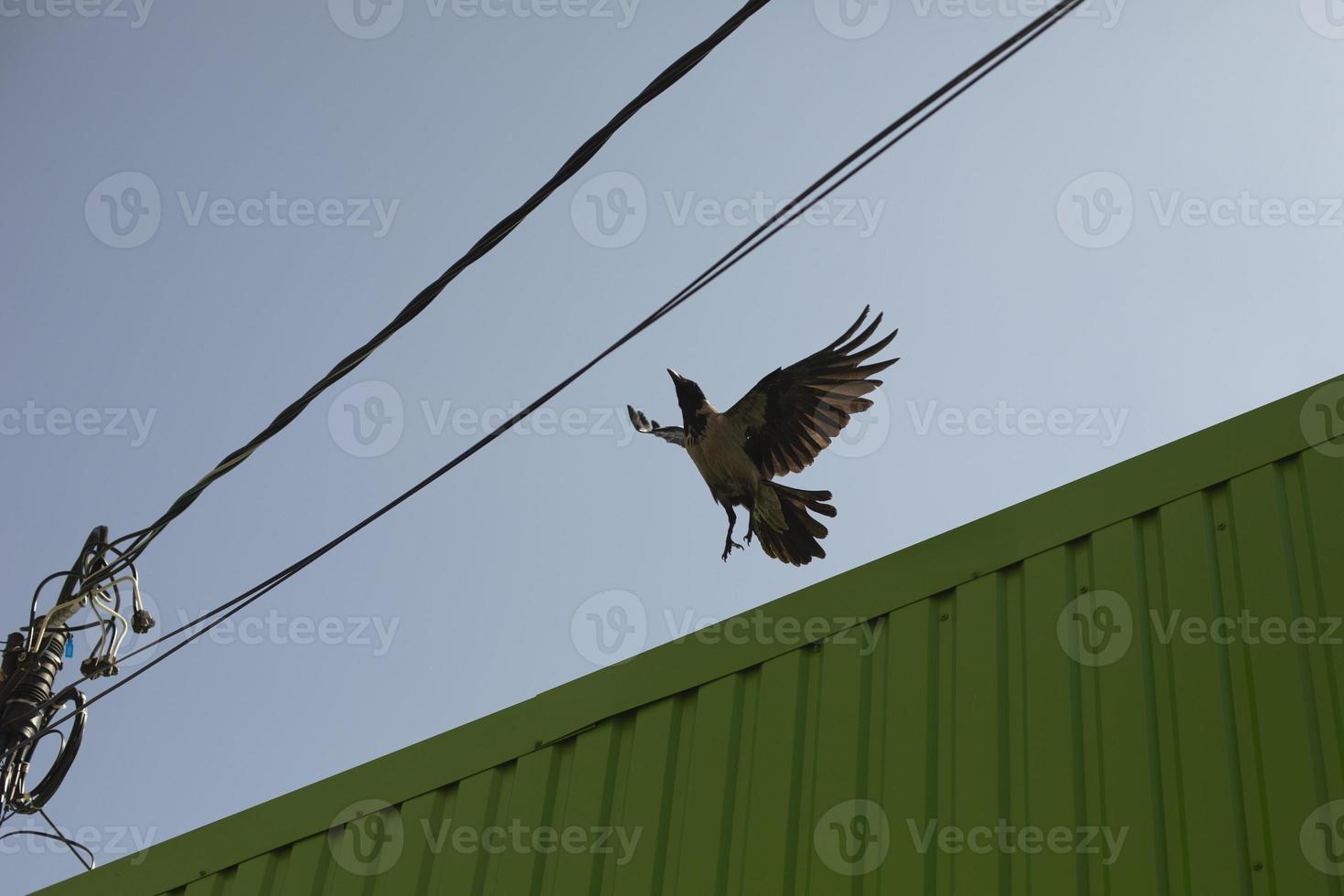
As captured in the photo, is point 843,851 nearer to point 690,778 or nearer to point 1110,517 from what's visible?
point 690,778

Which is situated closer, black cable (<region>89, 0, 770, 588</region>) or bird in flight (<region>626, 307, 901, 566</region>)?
black cable (<region>89, 0, 770, 588</region>)

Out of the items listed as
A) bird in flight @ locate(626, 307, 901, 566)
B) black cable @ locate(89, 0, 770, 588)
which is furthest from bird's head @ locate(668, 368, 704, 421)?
black cable @ locate(89, 0, 770, 588)

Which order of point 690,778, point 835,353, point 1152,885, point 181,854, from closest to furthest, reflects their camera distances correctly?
point 1152,885
point 690,778
point 181,854
point 835,353

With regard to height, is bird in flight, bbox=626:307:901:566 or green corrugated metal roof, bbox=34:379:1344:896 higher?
bird in flight, bbox=626:307:901:566

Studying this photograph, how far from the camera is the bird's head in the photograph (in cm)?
750

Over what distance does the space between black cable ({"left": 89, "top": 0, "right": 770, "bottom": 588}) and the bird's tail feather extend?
308 centimetres

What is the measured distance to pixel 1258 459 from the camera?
356 centimetres

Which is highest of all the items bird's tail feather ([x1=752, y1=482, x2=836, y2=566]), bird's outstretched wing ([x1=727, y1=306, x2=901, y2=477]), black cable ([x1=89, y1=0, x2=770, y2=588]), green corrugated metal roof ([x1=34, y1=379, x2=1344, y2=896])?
bird's outstretched wing ([x1=727, y1=306, x2=901, y2=477])

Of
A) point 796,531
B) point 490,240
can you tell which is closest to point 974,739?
point 490,240

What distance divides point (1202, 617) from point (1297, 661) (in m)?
0.26

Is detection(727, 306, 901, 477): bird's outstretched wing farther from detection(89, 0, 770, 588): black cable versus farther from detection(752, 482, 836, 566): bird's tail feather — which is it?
detection(89, 0, 770, 588): black cable

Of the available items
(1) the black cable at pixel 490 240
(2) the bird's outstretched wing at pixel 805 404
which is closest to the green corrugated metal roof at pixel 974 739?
(1) the black cable at pixel 490 240

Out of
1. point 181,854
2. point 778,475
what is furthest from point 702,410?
point 181,854

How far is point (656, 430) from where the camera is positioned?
24.9 ft
